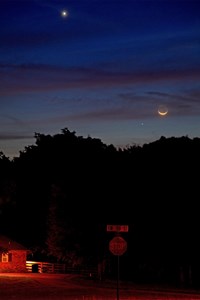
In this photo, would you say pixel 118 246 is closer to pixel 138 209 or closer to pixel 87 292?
pixel 87 292

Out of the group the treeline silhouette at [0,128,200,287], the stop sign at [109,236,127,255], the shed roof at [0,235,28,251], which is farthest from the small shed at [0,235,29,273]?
the stop sign at [109,236,127,255]

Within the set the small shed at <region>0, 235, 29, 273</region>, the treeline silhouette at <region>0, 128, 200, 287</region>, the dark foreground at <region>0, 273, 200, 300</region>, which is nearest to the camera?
the dark foreground at <region>0, 273, 200, 300</region>

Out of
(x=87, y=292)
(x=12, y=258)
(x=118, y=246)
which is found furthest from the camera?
(x=12, y=258)

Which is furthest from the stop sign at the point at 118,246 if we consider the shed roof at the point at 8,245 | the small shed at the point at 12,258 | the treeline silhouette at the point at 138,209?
the small shed at the point at 12,258

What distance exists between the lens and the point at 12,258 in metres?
67.8

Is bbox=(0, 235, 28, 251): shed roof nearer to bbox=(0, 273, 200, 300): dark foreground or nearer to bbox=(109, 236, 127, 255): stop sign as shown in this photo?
bbox=(0, 273, 200, 300): dark foreground

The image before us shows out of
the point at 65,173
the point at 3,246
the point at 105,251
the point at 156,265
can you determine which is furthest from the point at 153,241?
the point at 3,246

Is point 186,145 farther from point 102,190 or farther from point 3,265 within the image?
point 3,265

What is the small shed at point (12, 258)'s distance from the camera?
2645 inches

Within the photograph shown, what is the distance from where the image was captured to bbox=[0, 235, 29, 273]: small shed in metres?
67.2

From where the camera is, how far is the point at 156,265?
5359cm

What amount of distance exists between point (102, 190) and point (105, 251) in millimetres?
4843

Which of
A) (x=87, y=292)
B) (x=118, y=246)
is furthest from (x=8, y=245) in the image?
(x=118, y=246)

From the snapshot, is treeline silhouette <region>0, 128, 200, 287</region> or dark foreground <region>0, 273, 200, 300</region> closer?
dark foreground <region>0, 273, 200, 300</region>
